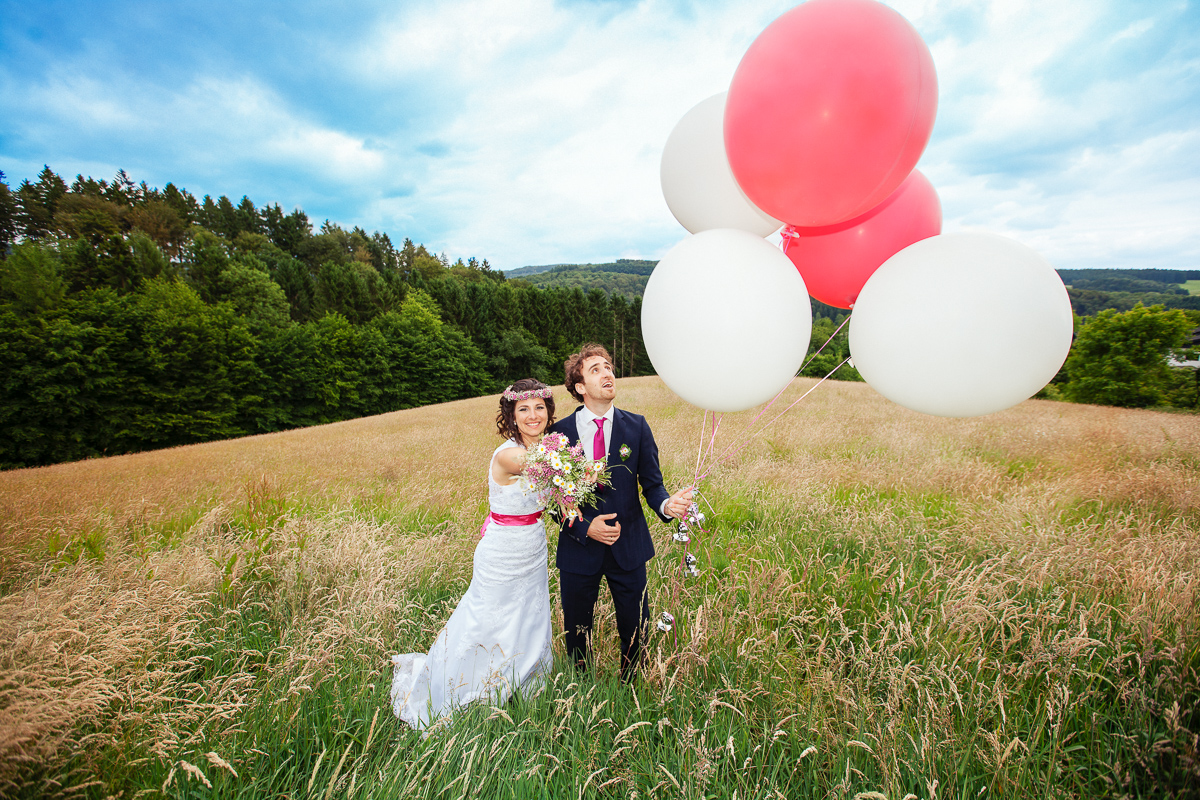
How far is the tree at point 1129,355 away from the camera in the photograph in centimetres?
1911

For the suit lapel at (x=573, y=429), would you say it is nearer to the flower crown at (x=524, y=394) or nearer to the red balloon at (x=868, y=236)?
the flower crown at (x=524, y=394)

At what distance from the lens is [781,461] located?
680 cm

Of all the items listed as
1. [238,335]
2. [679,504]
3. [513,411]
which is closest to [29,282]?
[238,335]

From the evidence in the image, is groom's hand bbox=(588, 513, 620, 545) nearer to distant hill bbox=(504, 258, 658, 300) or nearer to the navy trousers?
the navy trousers

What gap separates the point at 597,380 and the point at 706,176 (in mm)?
1341

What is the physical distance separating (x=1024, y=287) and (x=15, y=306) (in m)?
35.3

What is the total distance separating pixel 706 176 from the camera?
240 centimetres

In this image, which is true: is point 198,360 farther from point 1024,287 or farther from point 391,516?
point 1024,287

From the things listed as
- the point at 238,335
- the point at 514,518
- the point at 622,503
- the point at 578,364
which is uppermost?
the point at 238,335

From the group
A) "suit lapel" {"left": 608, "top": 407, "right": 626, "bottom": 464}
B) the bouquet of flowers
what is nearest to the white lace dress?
the bouquet of flowers

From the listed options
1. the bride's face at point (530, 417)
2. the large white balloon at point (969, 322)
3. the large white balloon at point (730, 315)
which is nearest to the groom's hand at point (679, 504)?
the large white balloon at point (730, 315)

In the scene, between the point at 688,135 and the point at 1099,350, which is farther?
the point at 1099,350

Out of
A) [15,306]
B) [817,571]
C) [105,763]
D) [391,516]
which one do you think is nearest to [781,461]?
[817,571]

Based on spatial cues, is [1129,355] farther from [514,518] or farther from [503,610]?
[503,610]
